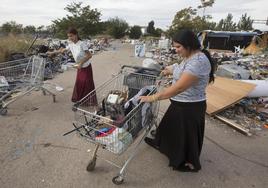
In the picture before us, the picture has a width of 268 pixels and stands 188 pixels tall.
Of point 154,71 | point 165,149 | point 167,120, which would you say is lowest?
point 165,149

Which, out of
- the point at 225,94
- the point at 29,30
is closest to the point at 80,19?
the point at 29,30

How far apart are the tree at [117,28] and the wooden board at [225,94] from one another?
39.5 metres

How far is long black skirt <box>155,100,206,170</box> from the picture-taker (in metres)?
2.50

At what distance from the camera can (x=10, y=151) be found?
312 cm

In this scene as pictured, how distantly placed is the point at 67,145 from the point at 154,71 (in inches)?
66.5

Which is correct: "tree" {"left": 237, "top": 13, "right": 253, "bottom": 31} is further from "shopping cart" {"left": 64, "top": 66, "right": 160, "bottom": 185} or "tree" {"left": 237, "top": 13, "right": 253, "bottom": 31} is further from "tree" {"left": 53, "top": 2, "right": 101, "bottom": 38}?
"shopping cart" {"left": 64, "top": 66, "right": 160, "bottom": 185}

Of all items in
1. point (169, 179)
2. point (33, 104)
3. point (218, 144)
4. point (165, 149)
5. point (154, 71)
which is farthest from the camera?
point (33, 104)

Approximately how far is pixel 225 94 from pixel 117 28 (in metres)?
40.7

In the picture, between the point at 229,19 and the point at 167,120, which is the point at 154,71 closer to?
the point at 167,120

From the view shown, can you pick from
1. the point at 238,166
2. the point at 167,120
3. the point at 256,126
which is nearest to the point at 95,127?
the point at 167,120

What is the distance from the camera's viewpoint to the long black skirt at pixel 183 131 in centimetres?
250

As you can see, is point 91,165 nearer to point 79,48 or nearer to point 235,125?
point 79,48

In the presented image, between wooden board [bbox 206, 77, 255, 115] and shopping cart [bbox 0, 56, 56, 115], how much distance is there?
3522 millimetres

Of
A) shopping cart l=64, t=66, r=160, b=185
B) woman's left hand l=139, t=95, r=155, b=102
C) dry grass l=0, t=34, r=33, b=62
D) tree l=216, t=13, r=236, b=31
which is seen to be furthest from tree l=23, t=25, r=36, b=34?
tree l=216, t=13, r=236, b=31
